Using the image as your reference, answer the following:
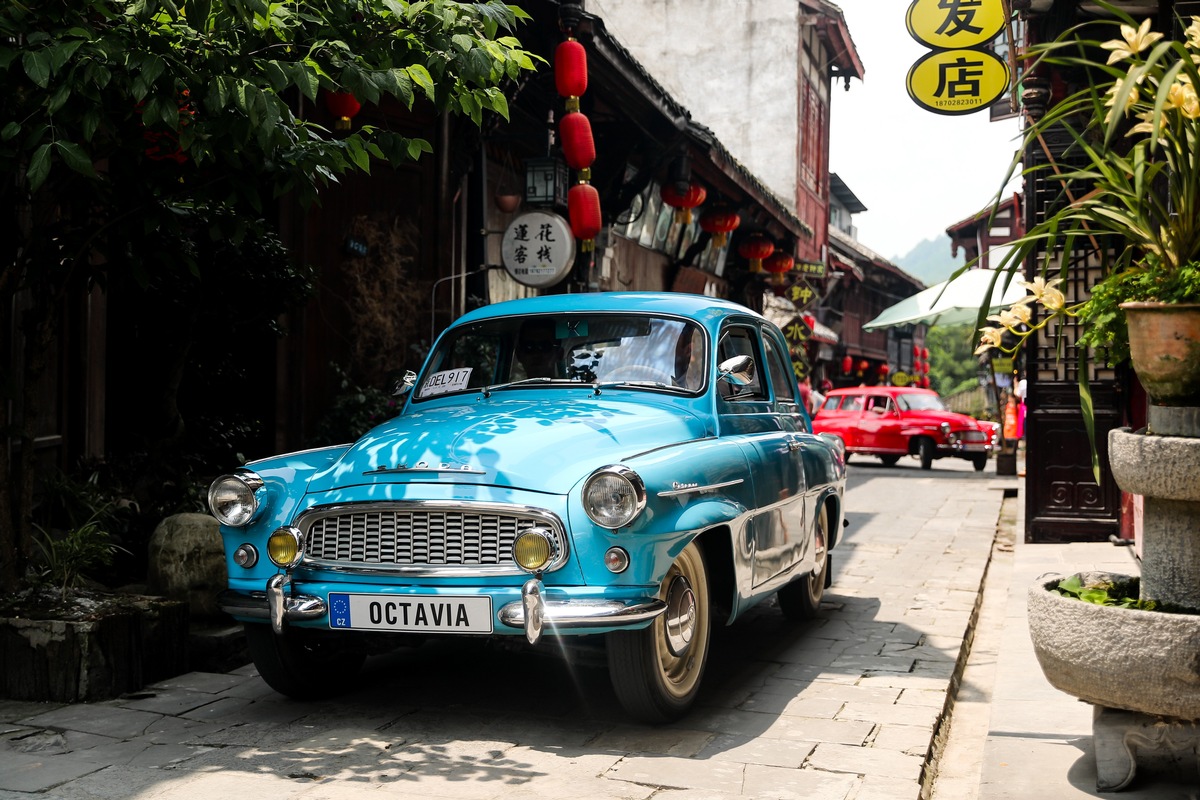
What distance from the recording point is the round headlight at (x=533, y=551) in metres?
4.48

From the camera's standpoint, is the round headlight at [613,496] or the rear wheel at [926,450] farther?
the rear wheel at [926,450]

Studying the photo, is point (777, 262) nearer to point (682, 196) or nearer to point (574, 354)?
point (682, 196)

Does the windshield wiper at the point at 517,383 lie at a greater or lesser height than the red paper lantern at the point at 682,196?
lesser

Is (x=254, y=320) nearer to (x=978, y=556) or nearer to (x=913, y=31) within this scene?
(x=978, y=556)

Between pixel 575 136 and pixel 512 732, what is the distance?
7.12 m

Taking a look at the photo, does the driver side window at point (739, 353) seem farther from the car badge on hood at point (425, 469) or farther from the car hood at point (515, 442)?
the car badge on hood at point (425, 469)

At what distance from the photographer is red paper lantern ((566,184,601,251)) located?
1131 cm

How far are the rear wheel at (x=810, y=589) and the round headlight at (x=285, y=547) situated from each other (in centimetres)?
318

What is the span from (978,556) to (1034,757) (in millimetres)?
6246

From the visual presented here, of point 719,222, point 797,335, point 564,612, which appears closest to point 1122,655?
point 564,612

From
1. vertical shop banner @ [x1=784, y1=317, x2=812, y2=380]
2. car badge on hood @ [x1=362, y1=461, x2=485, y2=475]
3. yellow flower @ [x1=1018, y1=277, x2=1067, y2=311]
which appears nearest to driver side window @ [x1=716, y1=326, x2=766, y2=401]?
car badge on hood @ [x1=362, y1=461, x2=485, y2=475]

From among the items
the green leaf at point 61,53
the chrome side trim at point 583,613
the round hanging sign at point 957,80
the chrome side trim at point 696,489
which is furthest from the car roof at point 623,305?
the round hanging sign at point 957,80

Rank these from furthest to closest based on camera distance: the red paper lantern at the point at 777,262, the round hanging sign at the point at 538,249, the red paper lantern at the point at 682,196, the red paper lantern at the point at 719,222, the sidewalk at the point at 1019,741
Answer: the red paper lantern at the point at 777,262 → the red paper lantern at the point at 719,222 → the red paper lantern at the point at 682,196 → the round hanging sign at the point at 538,249 → the sidewalk at the point at 1019,741

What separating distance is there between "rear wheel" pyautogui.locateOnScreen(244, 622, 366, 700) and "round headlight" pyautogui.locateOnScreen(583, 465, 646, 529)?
1.27 meters
